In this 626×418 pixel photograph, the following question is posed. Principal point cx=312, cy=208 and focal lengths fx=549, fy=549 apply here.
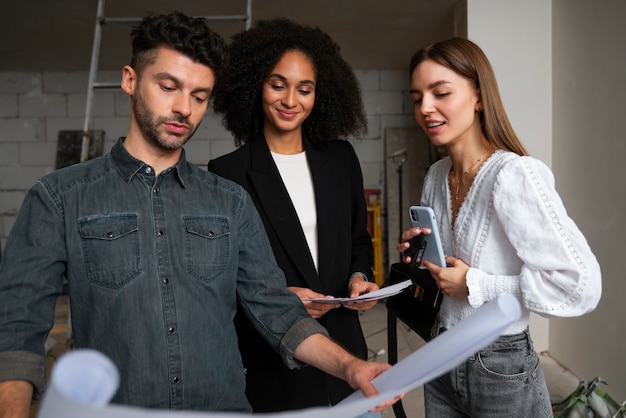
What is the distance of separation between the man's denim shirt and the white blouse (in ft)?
1.39

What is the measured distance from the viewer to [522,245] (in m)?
1.14

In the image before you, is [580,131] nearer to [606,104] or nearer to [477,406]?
[606,104]

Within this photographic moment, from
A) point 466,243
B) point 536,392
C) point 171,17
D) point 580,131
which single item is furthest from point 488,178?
point 580,131

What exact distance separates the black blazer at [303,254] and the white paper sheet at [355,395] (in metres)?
0.81

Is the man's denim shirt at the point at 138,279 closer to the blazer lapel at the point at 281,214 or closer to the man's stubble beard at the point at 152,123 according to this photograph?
the man's stubble beard at the point at 152,123

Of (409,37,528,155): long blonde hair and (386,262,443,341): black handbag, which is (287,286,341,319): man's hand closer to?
(386,262,443,341): black handbag

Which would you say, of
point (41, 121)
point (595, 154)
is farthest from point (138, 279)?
point (41, 121)

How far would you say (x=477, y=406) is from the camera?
1235 millimetres

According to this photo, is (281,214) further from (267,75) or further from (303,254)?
(267,75)

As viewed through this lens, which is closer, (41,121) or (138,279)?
(138,279)

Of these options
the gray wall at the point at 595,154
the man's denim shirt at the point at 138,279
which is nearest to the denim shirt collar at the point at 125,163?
the man's denim shirt at the point at 138,279

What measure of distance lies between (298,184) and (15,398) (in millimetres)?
1049

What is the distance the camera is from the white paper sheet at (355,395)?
0.39 metres

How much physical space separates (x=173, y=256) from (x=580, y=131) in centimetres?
289
